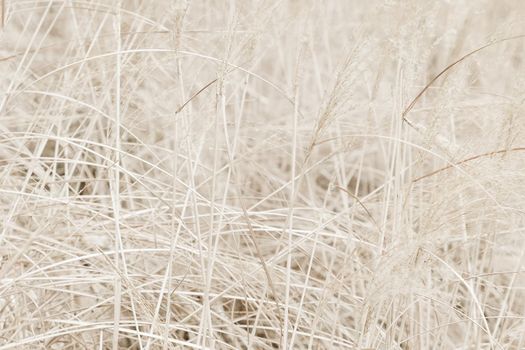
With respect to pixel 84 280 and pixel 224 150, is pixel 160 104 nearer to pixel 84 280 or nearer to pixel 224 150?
pixel 224 150

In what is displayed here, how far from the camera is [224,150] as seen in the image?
6.20 ft

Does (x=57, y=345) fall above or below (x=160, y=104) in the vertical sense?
below

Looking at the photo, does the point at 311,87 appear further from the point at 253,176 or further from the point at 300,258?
the point at 300,258

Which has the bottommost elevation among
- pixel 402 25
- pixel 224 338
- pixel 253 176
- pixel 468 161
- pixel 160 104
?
pixel 224 338

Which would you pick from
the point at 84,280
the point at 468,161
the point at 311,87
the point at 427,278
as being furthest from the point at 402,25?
the point at 311,87

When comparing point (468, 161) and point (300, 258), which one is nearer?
point (468, 161)

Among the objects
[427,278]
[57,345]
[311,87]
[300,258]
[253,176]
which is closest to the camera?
[57,345]

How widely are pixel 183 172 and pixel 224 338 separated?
464 millimetres

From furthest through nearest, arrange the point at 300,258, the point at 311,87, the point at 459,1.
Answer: the point at 311,87
the point at 300,258
the point at 459,1

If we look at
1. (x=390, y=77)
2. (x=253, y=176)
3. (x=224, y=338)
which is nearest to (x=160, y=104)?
(x=253, y=176)

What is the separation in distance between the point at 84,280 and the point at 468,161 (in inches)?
24.4

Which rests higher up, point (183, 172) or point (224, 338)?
point (183, 172)

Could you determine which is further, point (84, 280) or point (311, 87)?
point (311, 87)

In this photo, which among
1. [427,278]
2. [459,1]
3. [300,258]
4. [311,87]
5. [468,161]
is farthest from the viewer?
[311,87]
